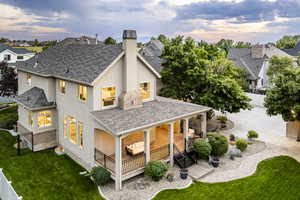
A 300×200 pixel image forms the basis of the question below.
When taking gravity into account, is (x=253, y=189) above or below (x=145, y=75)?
below

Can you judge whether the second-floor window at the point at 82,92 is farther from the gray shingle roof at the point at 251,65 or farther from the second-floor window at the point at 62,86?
the gray shingle roof at the point at 251,65

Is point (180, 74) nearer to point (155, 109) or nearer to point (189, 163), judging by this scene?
point (155, 109)

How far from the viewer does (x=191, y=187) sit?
13492 mm

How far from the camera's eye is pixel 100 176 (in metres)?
13.3

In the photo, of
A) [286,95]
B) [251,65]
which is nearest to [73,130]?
[286,95]

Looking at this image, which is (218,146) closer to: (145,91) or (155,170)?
(155,170)

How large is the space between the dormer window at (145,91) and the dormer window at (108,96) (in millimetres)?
2913

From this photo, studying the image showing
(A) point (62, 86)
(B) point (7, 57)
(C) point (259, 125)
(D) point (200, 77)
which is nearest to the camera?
(A) point (62, 86)

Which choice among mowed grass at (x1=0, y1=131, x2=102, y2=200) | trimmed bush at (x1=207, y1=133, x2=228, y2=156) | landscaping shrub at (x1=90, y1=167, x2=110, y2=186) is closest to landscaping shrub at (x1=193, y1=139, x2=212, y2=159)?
trimmed bush at (x1=207, y1=133, x2=228, y2=156)

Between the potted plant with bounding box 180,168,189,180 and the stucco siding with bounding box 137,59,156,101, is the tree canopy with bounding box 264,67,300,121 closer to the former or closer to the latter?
the potted plant with bounding box 180,168,189,180

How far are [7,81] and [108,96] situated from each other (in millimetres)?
24196

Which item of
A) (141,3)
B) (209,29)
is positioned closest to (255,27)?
(209,29)

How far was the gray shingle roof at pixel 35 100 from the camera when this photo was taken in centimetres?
1850

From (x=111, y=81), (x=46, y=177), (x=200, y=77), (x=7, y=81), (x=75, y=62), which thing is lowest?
(x=46, y=177)
